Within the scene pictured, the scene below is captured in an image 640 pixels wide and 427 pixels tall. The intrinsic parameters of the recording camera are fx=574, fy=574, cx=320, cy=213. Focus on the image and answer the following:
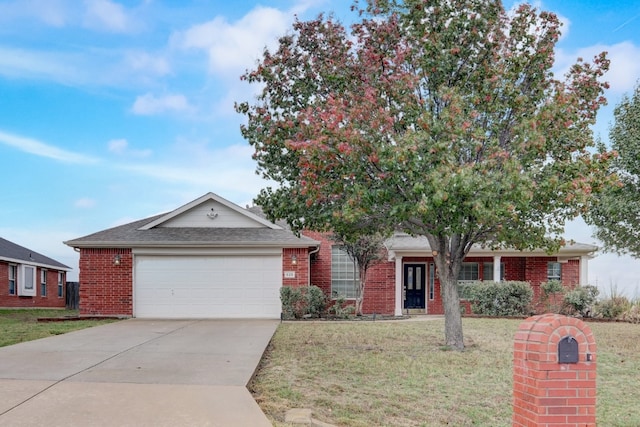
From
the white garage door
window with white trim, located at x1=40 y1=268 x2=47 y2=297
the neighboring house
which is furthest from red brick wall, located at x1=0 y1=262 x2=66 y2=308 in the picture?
the white garage door

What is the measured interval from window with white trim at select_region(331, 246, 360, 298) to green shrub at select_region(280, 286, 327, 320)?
286 cm

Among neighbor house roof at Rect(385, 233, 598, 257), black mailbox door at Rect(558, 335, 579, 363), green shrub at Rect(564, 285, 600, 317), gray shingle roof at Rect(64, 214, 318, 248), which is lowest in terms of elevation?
green shrub at Rect(564, 285, 600, 317)

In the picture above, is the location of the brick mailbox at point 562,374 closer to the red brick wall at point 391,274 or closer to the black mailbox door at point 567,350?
the black mailbox door at point 567,350

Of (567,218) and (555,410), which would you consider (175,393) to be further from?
(567,218)

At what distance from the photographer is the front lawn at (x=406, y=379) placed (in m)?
6.71

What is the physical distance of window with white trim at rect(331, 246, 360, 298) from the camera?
21.7 m

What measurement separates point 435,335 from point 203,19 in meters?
9.03

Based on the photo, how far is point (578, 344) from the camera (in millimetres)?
4672

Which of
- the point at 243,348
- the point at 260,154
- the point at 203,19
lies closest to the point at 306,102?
the point at 260,154

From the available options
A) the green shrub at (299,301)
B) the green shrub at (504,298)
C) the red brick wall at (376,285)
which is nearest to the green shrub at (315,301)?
the green shrub at (299,301)

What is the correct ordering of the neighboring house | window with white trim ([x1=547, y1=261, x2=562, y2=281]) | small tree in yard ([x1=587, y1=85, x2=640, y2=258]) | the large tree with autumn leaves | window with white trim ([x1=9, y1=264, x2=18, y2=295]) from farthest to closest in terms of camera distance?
1. window with white trim ([x1=9, y1=264, x2=18, y2=295])
2. the neighboring house
3. window with white trim ([x1=547, y1=261, x2=562, y2=281])
4. small tree in yard ([x1=587, y1=85, x2=640, y2=258])
5. the large tree with autumn leaves

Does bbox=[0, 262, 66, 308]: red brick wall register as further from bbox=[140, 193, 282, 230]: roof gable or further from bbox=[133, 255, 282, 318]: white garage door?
bbox=[133, 255, 282, 318]: white garage door

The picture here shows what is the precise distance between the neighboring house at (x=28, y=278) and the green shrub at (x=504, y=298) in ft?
70.1

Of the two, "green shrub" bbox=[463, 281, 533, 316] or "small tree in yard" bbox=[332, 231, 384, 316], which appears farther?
"green shrub" bbox=[463, 281, 533, 316]
